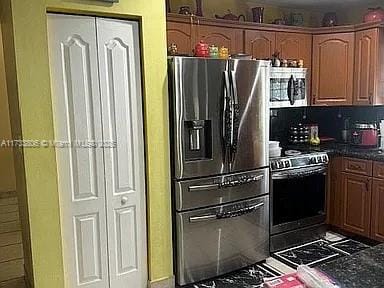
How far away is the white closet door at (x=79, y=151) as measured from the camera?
7.48 ft

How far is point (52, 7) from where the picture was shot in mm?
2170

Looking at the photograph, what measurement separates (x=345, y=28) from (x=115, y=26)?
2.66m

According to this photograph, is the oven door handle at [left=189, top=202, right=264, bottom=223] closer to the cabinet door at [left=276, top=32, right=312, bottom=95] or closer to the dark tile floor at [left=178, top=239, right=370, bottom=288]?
the dark tile floor at [left=178, top=239, right=370, bottom=288]

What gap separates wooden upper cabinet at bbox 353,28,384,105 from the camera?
11.9 ft

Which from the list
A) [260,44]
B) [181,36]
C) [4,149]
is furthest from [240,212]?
[4,149]

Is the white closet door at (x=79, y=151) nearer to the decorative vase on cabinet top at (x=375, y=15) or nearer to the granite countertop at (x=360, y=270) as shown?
the granite countertop at (x=360, y=270)

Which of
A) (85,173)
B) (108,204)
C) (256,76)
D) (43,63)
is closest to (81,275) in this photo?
(108,204)

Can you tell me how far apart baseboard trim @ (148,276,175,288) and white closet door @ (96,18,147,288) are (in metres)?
0.08

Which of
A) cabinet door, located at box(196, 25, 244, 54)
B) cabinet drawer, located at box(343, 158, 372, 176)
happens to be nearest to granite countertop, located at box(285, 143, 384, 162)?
cabinet drawer, located at box(343, 158, 372, 176)

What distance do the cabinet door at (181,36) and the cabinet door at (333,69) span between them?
5.37ft

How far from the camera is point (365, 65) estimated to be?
12.3 ft

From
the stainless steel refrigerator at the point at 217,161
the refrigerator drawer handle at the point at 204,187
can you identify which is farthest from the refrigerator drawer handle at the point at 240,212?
the refrigerator drawer handle at the point at 204,187

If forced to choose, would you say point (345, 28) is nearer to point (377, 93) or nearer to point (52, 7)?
point (377, 93)

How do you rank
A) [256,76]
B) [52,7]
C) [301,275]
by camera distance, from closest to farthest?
1. [301,275]
2. [52,7]
3. [256,76]
